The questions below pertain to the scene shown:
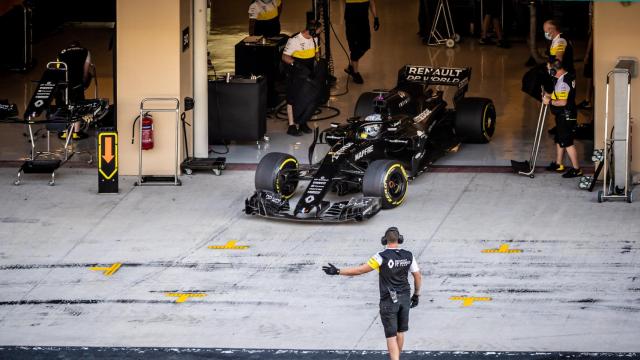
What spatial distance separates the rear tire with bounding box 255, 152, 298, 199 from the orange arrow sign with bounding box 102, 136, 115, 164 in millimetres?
2088

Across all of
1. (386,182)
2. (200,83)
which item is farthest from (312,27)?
(386,182)

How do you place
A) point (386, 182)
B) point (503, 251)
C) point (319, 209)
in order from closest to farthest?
1. point (503, 251)
2. point (319, 209)
3. point (386, 182)

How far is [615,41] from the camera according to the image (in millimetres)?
19375

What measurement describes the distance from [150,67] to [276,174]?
9.17 ft

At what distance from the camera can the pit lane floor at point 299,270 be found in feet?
46.7

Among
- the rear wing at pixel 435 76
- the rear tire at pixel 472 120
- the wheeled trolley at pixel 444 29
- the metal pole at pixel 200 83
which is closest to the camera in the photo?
the metal pole at pixel 200 83

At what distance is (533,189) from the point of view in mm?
19406

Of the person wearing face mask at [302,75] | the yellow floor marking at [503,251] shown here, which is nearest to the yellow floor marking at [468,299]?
the yellow floor marking at [503,251]

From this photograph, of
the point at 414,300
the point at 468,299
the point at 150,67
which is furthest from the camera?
the point at 150,67

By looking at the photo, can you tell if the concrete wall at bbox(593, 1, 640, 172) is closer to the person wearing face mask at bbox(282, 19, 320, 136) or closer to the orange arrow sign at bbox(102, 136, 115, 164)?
the person wearing face mask at bbox(282, 19, 320, 136)

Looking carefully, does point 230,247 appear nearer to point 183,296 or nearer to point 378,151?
point 183,296

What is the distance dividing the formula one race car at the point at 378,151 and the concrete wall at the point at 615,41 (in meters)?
2.50

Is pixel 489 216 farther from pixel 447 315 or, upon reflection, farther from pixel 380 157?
pixel 447 315

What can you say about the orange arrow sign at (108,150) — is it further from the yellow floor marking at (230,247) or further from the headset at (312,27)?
the headset at (312,27)
